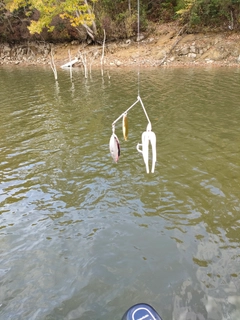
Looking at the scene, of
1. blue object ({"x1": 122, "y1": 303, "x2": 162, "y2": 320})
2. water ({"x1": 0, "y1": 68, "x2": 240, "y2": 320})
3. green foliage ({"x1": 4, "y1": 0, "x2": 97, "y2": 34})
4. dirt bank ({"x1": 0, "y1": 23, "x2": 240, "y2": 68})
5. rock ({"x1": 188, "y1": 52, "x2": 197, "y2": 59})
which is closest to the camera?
blue object ({"x1": 122, "y1": 303, "x2": 162, "y2": 320})

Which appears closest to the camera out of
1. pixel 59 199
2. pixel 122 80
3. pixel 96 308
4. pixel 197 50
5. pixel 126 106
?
pixel 96 308

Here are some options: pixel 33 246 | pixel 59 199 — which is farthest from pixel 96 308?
pixel 59 199

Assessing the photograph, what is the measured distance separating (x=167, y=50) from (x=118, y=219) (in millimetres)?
26661

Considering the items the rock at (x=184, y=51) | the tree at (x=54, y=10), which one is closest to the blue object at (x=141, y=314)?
the tree at (x=54, y=10)

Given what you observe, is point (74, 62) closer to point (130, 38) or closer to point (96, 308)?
point (130, 38)

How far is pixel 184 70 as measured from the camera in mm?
24906

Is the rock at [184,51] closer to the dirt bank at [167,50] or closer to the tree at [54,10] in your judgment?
the dirt bank at [167,50]

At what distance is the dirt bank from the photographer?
89.4ft

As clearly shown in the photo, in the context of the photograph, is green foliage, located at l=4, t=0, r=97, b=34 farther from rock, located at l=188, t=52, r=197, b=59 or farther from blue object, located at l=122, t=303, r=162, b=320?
blue object, located at l=122, t=303, r=162, b=320

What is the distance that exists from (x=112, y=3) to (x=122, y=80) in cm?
1590

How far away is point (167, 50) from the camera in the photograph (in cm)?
2953

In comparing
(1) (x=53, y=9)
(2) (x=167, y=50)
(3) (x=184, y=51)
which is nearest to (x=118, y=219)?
(3) (x=184, y=51)

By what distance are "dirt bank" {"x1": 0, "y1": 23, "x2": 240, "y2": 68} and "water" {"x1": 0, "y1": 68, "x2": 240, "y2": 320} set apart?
1599cm

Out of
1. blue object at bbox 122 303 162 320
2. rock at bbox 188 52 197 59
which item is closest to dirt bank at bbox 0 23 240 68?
rock at bbox 188 52 197 59
